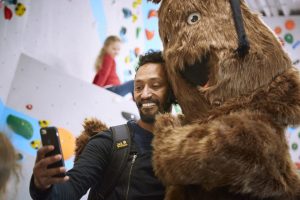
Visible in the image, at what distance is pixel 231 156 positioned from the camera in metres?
0.89

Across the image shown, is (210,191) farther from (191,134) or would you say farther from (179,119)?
(179,119)

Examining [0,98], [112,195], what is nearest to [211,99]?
[112,195]

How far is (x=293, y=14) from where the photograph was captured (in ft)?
12.7

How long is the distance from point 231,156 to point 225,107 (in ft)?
0.61

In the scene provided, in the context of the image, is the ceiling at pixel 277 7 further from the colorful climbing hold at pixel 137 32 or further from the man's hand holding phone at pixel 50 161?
the man's hand holding phone at pixel 50 161

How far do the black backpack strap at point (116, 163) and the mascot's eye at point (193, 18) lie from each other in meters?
0.47

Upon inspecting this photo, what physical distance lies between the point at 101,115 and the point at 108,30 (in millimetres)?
682

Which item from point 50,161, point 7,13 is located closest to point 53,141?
point 50,161

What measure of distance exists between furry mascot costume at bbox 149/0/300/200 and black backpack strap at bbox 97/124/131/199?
7.9 inches

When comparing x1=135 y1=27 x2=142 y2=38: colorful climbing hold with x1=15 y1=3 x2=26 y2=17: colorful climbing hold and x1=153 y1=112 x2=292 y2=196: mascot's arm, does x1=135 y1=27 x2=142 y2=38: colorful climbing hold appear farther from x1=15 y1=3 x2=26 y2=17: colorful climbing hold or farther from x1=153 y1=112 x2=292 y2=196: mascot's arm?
x1=153 y1=112 x2=292 y2=196: mascot's arm

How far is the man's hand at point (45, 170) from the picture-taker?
857mm

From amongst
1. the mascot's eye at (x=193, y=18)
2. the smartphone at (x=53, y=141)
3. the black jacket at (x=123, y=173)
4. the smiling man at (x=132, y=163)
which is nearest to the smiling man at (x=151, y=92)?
the smiling man at (x=132, y=163)

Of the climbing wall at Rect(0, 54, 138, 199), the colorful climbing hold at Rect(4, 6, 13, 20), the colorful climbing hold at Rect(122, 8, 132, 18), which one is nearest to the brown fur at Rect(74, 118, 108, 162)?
the climbing wall at Rect(0, 54, 138, 199)

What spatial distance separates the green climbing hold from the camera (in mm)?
1671
